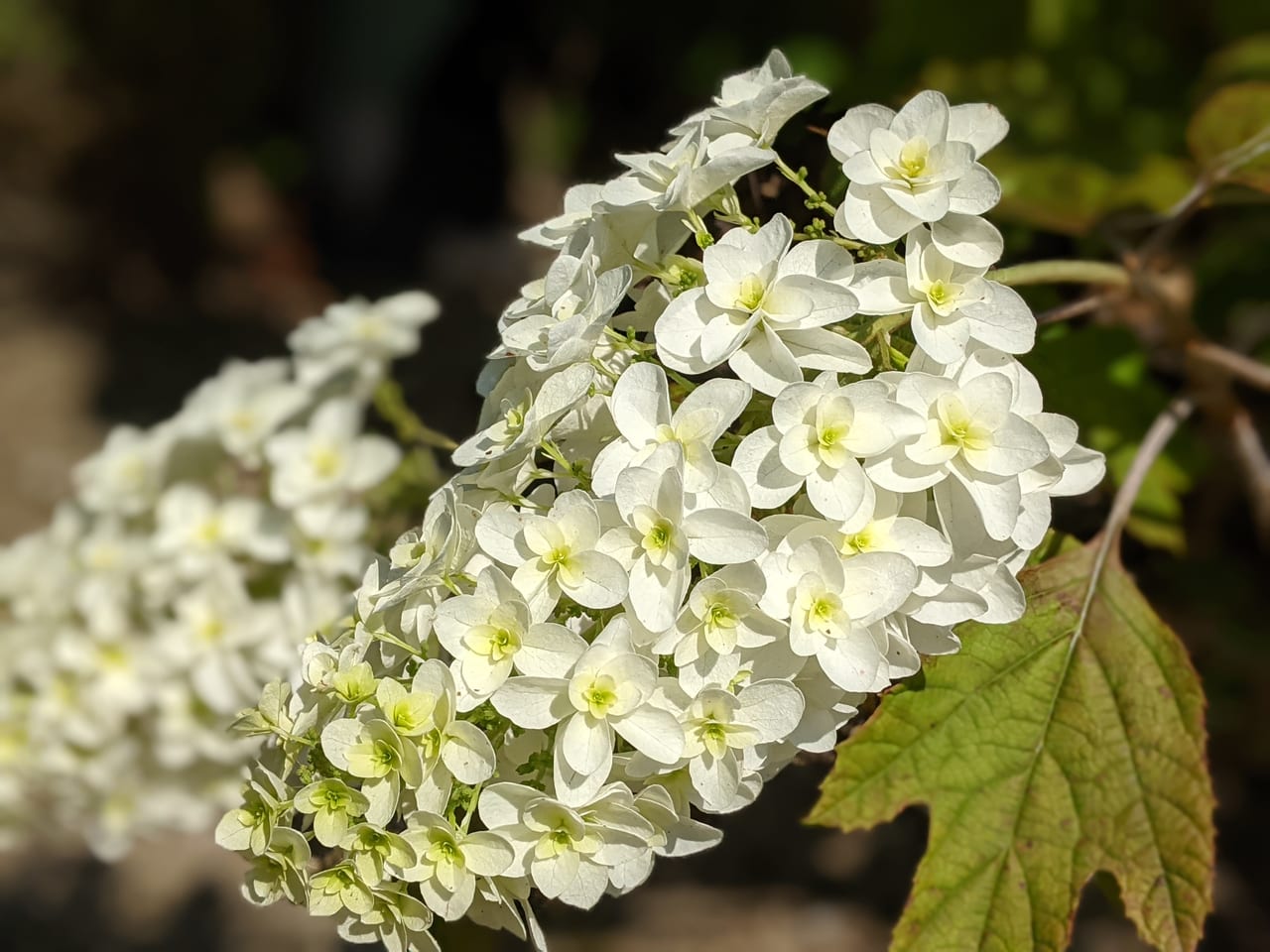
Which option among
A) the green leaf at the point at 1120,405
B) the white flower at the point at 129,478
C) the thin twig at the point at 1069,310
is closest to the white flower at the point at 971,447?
the thin twig at the point at 1069,310

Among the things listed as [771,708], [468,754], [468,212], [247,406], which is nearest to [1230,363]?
[771,708]

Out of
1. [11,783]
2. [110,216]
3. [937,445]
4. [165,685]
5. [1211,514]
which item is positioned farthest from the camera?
[110,216]

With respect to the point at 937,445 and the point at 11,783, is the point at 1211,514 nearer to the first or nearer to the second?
the point at 937,445

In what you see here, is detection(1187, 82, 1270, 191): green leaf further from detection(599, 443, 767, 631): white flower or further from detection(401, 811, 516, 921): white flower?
detection(401, 811, 516, 921): white flower

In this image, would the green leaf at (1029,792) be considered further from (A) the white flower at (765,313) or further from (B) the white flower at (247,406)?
(B) the white flower at (247,406)

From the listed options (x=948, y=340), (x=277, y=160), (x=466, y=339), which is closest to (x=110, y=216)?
(x=277, y=160)
